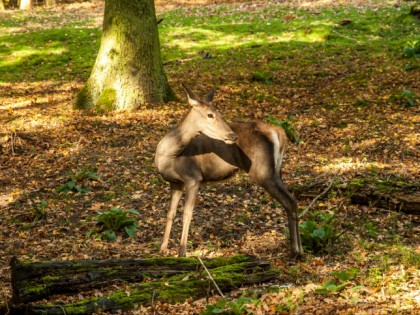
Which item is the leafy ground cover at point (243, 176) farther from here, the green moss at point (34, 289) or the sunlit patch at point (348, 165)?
the green moss at point (34, 289)

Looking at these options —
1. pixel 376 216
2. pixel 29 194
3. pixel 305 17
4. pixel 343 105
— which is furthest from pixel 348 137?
pixel 305 17

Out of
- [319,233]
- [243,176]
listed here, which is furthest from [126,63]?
[319,233]

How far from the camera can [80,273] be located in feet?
18.5

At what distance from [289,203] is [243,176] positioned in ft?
10.5

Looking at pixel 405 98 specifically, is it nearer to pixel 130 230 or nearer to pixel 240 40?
pixel 130 230

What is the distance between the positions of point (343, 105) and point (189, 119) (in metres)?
7.58

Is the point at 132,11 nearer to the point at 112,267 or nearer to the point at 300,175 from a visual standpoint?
the point at 300,175

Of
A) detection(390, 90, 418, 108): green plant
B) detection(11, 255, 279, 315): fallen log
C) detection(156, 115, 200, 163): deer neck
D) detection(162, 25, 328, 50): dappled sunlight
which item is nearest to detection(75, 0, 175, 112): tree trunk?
detection(390, 90, 418, 108): green plant

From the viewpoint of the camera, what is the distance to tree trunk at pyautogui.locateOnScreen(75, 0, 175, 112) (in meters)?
13.2

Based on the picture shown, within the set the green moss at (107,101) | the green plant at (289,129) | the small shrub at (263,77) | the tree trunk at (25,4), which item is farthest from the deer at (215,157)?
the tree trunk at (25,4)

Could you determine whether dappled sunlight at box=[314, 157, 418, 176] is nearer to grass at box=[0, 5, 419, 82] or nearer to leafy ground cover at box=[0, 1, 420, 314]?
leafy ground cover at box=[0, 1, 420, 314]

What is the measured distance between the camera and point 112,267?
582cm

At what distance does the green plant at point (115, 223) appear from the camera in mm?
8188

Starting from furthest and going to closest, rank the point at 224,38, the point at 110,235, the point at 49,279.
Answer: the point at 224,38 < the point at 110,235 < the point at 49,279
